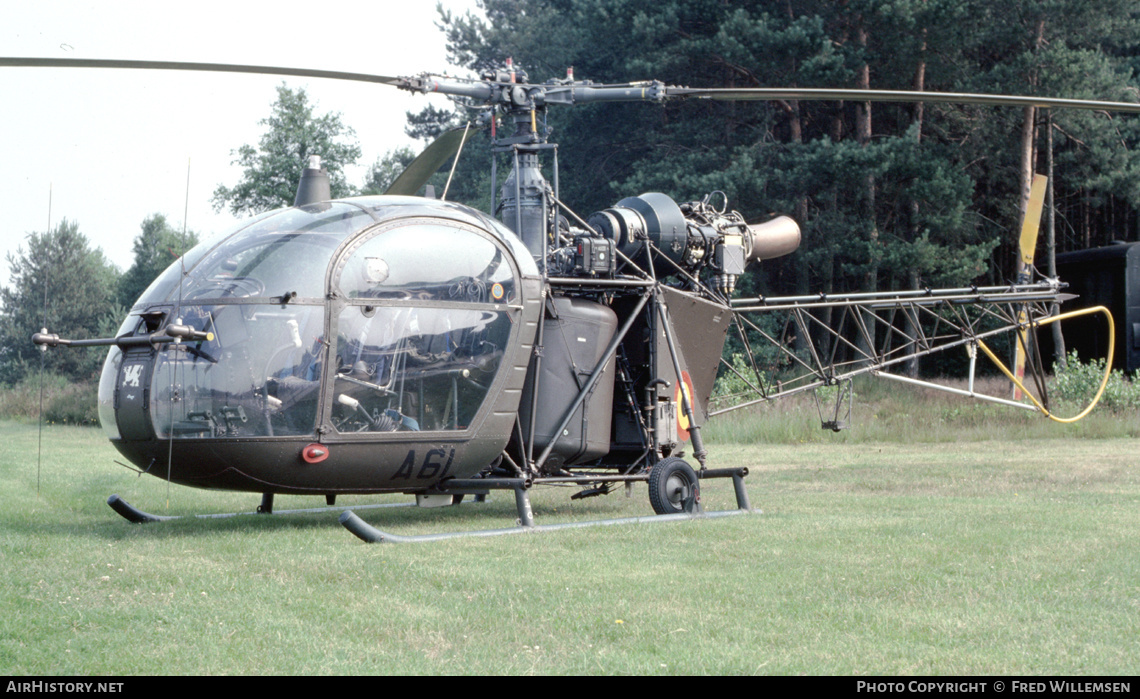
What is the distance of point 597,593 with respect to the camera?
5.25 metres

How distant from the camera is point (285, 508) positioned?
387 inches

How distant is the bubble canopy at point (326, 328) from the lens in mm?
6660

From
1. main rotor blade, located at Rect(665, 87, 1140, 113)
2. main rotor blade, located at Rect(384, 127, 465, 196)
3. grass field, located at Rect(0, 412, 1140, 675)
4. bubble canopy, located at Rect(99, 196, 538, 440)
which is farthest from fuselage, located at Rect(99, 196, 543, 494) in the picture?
main rotor blade, located at Rect(665, 87, 1140, 113)

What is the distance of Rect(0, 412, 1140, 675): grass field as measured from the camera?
4027 millimetres

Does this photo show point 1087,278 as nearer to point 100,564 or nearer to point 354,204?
point 354,204

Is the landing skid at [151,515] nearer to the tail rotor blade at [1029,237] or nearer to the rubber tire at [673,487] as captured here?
the rubber tire at [673,487]

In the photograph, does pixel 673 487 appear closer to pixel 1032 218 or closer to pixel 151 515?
pixel 151 515

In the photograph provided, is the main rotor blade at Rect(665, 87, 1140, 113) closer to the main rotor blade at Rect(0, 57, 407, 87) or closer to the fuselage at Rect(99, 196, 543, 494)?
the fuselage at Rect(99, 196, 543, 494)

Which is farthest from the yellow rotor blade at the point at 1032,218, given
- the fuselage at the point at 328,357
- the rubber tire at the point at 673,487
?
the fuselage at the point at 328,357

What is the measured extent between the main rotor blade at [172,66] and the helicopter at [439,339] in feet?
0.04

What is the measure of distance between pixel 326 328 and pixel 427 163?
8.50 feet

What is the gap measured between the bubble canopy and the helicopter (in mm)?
14
